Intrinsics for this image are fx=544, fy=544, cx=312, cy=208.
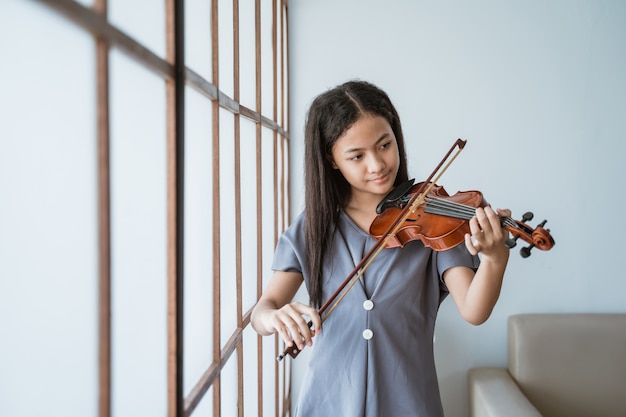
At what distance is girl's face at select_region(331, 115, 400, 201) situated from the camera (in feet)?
3.62

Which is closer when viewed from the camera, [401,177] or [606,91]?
[401,177]

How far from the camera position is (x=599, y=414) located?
6.62ft

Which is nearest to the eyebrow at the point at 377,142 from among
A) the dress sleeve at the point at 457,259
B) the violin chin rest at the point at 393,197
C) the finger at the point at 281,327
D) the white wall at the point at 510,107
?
the violin chin rest at the point at 393,197

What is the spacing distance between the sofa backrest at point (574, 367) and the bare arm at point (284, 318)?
132 centimetres

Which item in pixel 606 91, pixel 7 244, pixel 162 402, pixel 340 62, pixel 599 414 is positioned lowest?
pixel 599 414

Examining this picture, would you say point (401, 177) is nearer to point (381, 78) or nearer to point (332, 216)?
point (332, 216)

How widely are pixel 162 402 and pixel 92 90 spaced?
495 mm

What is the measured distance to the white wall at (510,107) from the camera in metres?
2.21

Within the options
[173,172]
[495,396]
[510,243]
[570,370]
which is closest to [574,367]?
[570,370]

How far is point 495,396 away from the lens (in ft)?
6.05

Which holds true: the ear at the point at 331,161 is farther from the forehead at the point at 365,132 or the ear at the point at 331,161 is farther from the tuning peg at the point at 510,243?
the tuning peg at the point at 510,243

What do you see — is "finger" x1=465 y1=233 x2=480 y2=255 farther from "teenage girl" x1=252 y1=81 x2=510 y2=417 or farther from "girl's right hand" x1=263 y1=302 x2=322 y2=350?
"girl's right hand" x1=263 y1=302 x2=322 y2=350

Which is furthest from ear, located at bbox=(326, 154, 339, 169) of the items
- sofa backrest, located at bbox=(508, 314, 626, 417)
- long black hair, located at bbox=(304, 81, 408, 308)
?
sofa backrest, located at bbox=(508, 314, 626, 417)

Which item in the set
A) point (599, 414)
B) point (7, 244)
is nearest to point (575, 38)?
point (599, 414)
